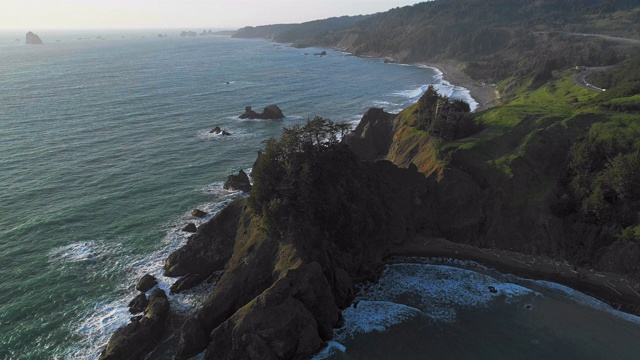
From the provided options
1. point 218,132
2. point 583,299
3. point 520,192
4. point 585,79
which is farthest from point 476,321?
point 585,79

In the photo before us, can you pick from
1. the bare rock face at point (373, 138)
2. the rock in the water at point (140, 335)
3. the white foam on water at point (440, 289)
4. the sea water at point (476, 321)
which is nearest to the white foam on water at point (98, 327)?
the rock in the water at point (140, 335)

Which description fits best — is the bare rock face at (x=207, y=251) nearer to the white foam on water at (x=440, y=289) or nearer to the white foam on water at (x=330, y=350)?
the white foam on water at (x=440, y=289)

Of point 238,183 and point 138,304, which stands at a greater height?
point 238,183

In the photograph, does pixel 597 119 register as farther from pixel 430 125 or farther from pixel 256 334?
pixel 256 334

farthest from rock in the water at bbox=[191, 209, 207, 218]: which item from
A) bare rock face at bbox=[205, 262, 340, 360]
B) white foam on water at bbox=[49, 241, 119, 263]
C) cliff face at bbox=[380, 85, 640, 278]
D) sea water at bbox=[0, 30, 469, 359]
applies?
cliff face at bbox=[380, 85, 640, 278]

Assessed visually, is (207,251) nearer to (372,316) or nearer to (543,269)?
(372,316)
